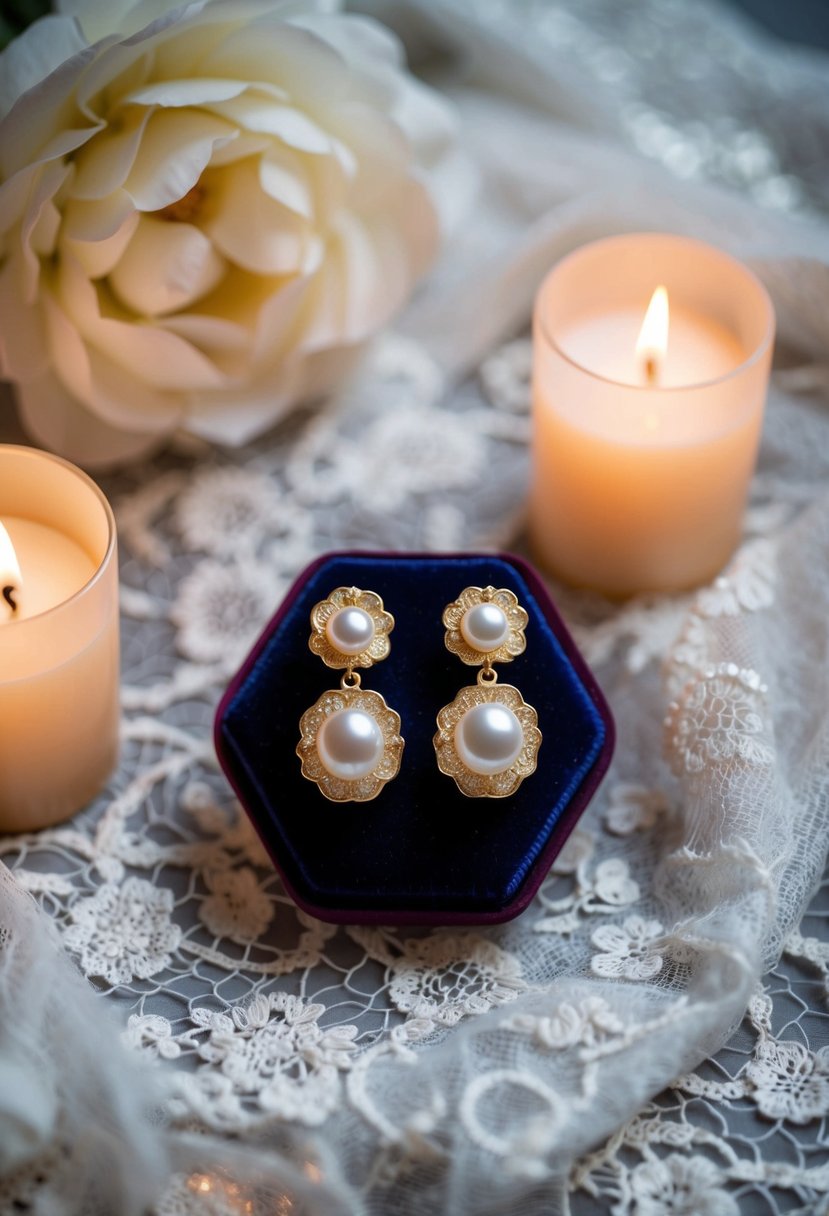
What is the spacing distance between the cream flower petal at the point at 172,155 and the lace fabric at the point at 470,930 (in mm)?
256

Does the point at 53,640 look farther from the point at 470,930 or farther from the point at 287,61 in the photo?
the point at 287,61

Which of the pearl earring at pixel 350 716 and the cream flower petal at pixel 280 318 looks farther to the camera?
the cream flower petal at pixel 280 318

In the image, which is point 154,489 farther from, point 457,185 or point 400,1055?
point 400,1055

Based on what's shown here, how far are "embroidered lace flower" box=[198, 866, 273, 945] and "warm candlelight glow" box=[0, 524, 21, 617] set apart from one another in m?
0.21

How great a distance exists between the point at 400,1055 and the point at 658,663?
0.34 meters

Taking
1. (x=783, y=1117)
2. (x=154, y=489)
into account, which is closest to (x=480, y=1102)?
(x=783, y=1117)

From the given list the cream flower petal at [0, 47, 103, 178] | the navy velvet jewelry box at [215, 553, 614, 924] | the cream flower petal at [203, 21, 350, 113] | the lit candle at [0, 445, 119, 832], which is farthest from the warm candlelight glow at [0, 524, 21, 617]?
the cream flower petal at [203, 21, 350, 113]

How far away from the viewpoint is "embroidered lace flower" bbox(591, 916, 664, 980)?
0.77 metres

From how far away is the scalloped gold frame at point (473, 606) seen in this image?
31.7 inches

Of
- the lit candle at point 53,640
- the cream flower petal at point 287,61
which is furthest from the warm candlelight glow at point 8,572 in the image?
the cream flower petal at point 287,61

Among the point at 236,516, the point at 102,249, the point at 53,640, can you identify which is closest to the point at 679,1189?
the point at 53,640

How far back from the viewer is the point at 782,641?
90 cm

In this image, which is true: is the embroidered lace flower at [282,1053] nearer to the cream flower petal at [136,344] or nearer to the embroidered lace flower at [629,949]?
the embroidered lace flower at [629,949]

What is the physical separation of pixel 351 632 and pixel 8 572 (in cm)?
21
